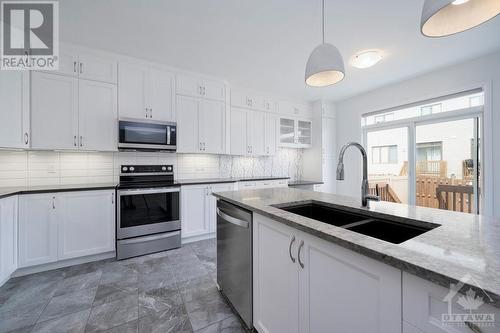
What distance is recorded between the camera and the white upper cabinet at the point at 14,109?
2129mm

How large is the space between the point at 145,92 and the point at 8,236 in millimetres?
2194

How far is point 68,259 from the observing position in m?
2.43

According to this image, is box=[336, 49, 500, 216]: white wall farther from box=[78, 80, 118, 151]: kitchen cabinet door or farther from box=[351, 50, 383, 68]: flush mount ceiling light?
box=[78, 80, 118, 151]: kitchen cabinet door

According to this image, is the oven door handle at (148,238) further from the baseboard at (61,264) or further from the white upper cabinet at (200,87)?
the white upper cabinet at (200,87)

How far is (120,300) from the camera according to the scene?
6.06ft

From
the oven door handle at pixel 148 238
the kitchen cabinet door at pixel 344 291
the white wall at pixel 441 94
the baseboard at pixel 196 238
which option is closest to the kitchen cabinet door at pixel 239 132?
the baseboard at pixel 196 238

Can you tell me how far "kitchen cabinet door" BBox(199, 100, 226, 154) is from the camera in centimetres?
347

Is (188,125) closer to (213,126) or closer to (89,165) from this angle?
(213,126)

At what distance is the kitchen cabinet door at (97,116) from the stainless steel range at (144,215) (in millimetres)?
464

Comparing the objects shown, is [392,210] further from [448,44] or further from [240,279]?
[448,44]

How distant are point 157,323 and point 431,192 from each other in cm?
429

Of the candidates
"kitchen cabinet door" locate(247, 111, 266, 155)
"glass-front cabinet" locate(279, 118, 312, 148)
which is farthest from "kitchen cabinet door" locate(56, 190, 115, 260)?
"glass-front cabinet" locate(279, 118, 312, 148)

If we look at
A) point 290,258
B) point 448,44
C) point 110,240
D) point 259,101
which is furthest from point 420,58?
point 110,240

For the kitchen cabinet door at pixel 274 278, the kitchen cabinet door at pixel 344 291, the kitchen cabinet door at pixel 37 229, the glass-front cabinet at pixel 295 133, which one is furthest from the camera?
the glass-front cabinet at pixel 295 133
